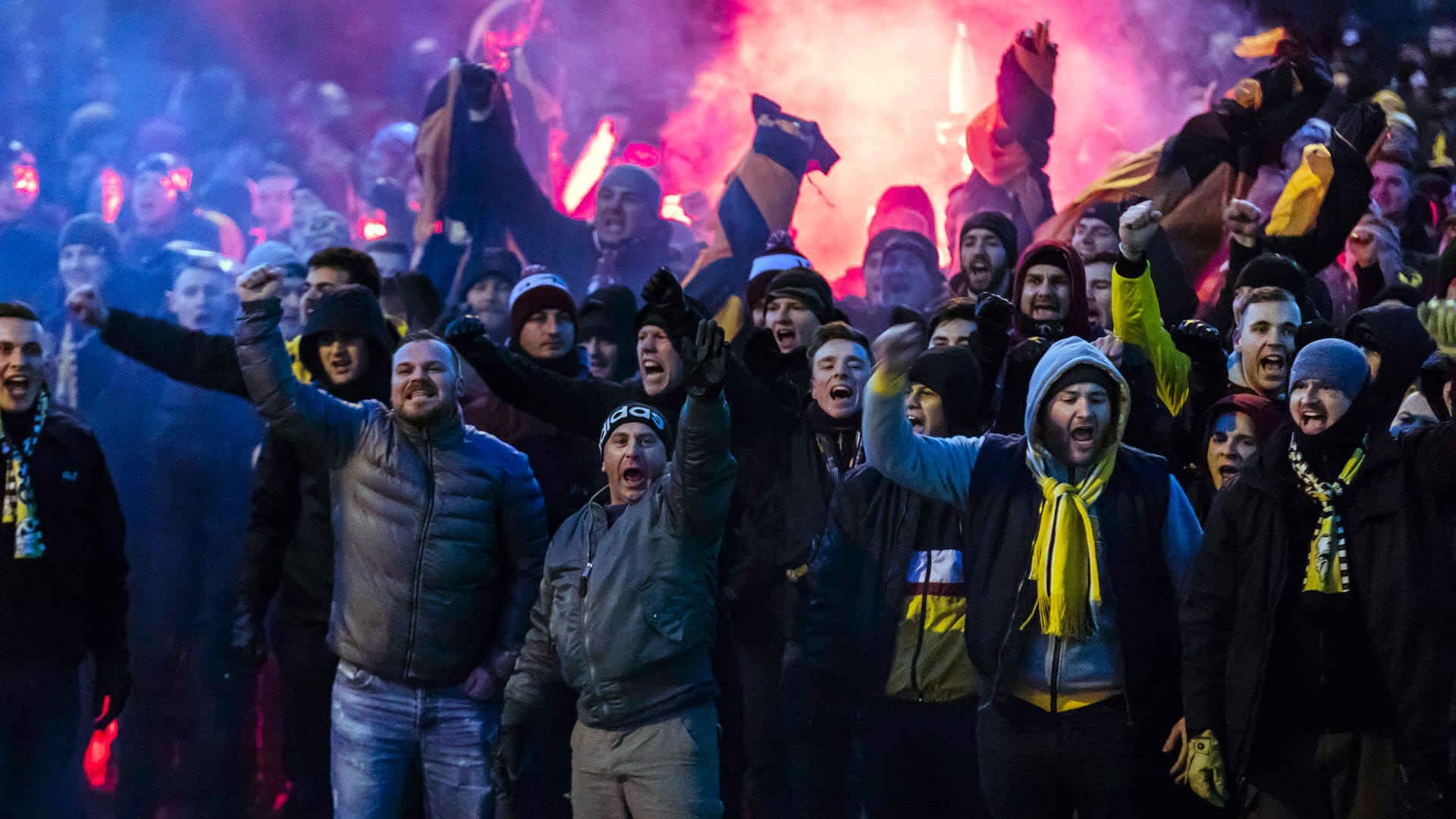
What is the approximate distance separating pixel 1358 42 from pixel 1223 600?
25.6 ft

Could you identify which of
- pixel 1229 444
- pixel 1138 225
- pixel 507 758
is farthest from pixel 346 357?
pixel 1229 444

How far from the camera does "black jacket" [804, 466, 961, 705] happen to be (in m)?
4.94

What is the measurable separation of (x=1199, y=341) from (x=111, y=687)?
3964 mm

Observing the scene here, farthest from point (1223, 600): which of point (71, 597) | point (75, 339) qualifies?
point (75, 339)

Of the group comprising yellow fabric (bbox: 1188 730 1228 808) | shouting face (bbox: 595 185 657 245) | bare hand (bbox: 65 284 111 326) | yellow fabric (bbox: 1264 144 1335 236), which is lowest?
yellow fabric (bbox: 1188 730 1228 808)

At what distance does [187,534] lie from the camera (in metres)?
7.39

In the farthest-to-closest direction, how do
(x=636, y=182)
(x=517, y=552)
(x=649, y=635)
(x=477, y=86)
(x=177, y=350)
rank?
(x=477, y=86) → (x=636, y=182) → (x=177, y=350) → (x=517, y=552) → (x=649, y=635)

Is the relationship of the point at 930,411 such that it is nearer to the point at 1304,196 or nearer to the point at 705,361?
the point at 705,361

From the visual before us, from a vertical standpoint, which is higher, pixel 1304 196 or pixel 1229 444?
pixel 1304 196

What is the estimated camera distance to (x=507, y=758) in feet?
15.7

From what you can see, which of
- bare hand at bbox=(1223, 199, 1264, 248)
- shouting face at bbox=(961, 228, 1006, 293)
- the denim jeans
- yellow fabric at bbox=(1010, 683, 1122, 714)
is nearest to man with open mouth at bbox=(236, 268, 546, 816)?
the denim jeans

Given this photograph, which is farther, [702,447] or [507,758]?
[507,758]

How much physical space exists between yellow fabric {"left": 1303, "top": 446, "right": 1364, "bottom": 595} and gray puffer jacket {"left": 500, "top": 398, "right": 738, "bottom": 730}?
5.06 ft

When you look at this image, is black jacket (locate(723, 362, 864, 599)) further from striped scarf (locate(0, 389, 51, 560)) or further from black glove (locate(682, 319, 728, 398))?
striped scarf (locate(0, 389, 51, 560))
